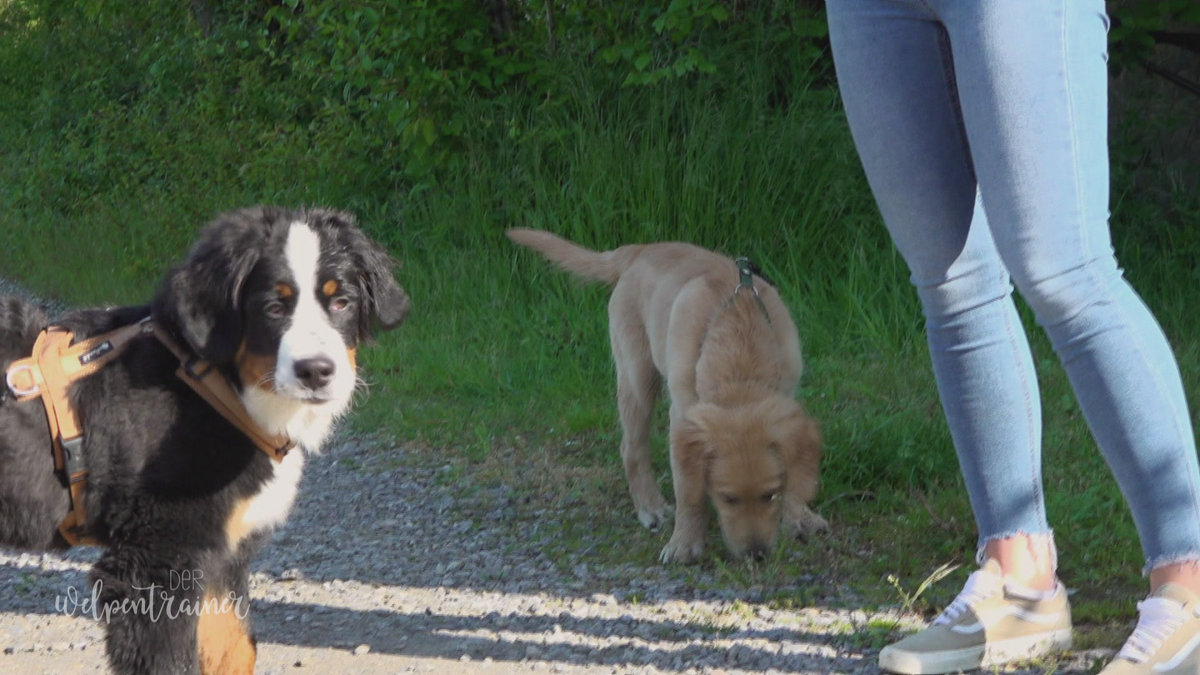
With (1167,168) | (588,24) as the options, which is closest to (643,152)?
(588,24)

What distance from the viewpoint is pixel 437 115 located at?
7.96 m

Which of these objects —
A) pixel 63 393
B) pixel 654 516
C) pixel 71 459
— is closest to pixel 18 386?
pixel 63 393

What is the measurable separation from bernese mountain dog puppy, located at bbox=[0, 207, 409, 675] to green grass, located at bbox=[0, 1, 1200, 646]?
1348 millimetres

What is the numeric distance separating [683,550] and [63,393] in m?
Answer: 1.97

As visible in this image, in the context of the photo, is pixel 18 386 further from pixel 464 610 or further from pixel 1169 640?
pixel 1169 640

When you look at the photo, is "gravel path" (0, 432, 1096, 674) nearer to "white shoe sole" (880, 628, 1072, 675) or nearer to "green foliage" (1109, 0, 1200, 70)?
"white shoe sole" (880, 628, 1072, 675)

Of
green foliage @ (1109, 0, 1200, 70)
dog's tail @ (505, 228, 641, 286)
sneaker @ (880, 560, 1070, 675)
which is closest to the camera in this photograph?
sneaker @ (880, 560, 1070, 675)

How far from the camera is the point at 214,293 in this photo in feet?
9.68

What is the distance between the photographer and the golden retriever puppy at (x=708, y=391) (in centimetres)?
407

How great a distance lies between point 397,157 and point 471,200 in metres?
1.18

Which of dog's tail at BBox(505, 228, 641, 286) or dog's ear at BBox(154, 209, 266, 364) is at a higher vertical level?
dog's ear at BBox(154, 209, 266, 364)

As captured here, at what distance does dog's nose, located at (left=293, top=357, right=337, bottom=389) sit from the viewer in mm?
2834

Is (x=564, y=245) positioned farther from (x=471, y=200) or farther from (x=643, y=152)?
(x=471, y=200)

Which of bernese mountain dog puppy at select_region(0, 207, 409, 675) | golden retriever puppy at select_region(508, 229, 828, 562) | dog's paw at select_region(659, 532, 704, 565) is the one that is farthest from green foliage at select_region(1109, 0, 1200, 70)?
bernese mountain dog puppy at select_region(0, 207, 409, 675)
